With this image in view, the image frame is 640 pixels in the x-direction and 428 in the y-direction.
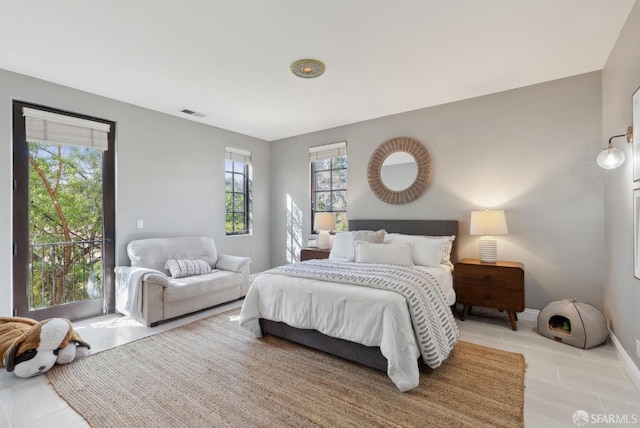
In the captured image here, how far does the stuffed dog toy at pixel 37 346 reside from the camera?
7.46 feet

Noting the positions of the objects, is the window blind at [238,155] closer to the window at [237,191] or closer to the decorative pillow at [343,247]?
the window at [237,191]

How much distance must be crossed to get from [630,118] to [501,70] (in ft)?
3.82

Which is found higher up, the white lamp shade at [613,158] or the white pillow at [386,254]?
the white lamp shade at [613,158]

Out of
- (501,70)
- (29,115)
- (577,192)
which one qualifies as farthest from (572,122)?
(29,115)

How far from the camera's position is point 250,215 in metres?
5.47

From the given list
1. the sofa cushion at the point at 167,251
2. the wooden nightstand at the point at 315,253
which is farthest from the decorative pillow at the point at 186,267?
the wooden nightstand at the point at 315,253

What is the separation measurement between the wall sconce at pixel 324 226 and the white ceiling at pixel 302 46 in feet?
5.69

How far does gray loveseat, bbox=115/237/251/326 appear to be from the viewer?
10.8 feet

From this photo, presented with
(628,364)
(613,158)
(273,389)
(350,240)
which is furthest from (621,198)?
(273,389)

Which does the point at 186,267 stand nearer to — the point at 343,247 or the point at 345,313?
the point at 343,247

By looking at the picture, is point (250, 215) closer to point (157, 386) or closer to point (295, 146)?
point (295, 146)

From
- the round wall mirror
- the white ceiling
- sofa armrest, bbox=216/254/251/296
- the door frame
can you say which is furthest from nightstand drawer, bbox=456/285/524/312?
the door frame

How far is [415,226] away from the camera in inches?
159

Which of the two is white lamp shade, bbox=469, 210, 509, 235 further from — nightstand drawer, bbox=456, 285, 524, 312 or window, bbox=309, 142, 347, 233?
window, bbox=309, 142, 347, 233
